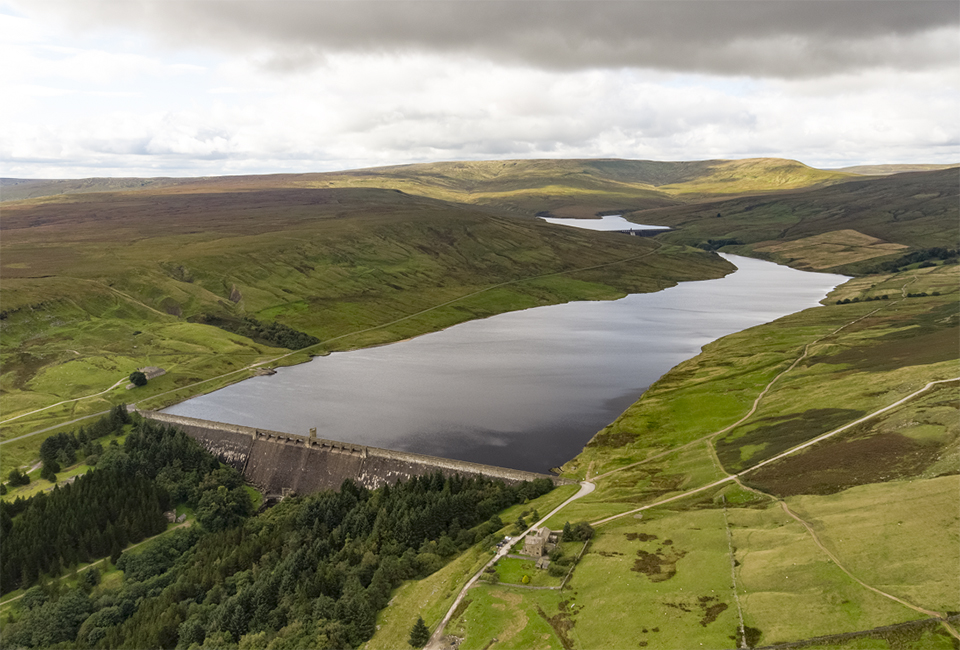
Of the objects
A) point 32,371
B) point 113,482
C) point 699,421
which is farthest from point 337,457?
point 32,371

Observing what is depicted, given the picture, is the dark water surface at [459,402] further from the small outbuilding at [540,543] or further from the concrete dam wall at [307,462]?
the small outbuilding at [540,543]

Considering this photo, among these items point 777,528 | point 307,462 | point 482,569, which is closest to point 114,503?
point 307,462

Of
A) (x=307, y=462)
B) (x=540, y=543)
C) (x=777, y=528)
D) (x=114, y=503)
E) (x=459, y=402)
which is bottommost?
(x=114, y=503)

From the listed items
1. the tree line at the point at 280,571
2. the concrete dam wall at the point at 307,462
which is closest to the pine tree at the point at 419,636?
the tree line at the point at 280,571

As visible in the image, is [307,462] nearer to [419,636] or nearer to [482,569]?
[482,569]

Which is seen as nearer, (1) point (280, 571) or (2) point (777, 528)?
(2) point (777, 528)

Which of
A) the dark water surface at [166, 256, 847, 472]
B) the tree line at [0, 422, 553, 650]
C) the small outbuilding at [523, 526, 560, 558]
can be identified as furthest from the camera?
the dark water surface at [166, 256, 847, 472]

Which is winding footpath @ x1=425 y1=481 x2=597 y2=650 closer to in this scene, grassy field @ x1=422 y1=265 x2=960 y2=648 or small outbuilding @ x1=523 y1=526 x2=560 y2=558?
grassy field @ x1=422 y1=265 x2=960 y2=648

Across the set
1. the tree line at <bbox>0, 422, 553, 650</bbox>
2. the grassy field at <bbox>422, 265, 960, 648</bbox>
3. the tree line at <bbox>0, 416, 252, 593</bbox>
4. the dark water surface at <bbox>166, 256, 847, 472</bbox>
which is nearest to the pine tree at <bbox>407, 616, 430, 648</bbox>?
the grassy field at <bbox>422, 265, 960, 648</bbox>
